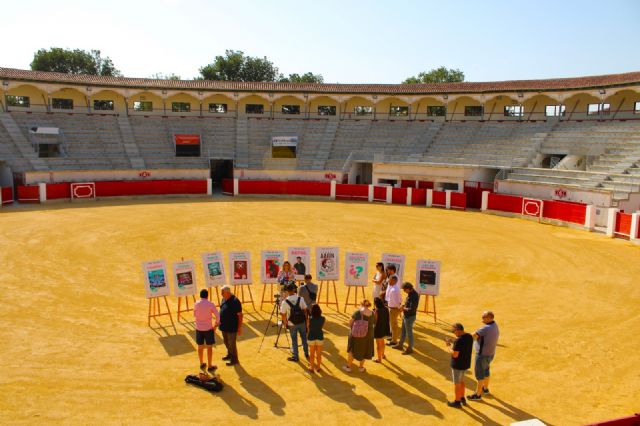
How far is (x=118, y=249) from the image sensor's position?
20.6m

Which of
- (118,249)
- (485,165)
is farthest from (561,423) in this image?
(485,165)

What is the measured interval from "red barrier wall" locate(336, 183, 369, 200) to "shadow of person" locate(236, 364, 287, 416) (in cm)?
3073

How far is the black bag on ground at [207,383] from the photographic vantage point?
9109 millimetres

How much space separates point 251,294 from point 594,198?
22949 millimetres

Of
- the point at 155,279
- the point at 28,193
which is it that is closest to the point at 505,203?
the point at 155,279

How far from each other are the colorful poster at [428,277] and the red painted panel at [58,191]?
101ft

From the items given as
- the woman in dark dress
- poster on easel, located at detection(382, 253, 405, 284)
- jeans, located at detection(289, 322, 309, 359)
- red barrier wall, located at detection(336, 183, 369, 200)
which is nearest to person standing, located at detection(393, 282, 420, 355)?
the woman in dark dress

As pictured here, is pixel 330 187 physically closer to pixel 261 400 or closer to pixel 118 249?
pixel 118 249

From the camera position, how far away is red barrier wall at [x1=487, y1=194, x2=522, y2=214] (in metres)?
32.3

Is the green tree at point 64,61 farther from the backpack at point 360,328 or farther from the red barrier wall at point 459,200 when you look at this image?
the backpack at point 360,328

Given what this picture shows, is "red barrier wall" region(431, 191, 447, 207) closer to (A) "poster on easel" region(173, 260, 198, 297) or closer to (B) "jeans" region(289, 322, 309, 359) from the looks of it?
(A) "poster on easel" region(173, 260, 198, 297)

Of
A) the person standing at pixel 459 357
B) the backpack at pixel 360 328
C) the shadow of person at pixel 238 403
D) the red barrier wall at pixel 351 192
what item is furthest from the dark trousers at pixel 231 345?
the red barrier wall at pixel 351 192

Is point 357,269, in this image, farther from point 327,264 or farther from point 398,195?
point 398,195

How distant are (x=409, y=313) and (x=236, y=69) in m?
81.7
